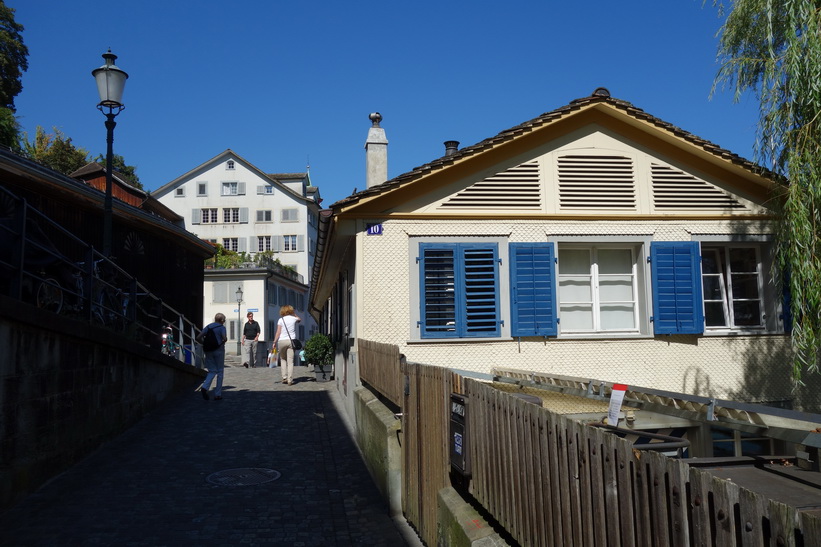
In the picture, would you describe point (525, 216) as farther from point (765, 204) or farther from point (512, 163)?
point (765, 204)

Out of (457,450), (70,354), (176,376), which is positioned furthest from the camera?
(176,376)

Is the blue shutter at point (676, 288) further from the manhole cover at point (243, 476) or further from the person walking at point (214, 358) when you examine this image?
the person walking at point (214, 358)

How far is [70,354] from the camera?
7.99m

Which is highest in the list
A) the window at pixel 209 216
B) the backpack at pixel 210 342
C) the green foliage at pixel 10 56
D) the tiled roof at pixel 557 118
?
the green foliage at pixel 10 56

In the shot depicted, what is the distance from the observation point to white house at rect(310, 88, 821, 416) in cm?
1024

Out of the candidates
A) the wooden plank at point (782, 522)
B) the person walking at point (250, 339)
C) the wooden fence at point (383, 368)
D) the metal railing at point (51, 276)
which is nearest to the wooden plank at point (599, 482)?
the wooden plank at point (782, 522)

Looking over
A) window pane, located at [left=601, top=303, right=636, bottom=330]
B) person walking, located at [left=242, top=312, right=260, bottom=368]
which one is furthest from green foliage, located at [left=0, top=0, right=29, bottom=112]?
window pane, located at [left=601, top=303, right=636, bottom=330]

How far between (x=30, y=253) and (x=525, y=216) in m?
6.72

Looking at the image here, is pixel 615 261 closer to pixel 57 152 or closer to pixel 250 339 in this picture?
pixel 250 339

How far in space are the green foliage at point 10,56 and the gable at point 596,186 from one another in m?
33.2

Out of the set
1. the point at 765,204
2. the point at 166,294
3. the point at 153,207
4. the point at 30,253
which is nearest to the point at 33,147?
the point at 153,207

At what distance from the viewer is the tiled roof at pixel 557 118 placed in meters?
10.2

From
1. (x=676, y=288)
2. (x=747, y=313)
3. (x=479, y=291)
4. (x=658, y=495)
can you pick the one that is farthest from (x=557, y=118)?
(x=658, y=495)

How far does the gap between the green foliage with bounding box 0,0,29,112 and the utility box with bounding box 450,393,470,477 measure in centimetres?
3754
